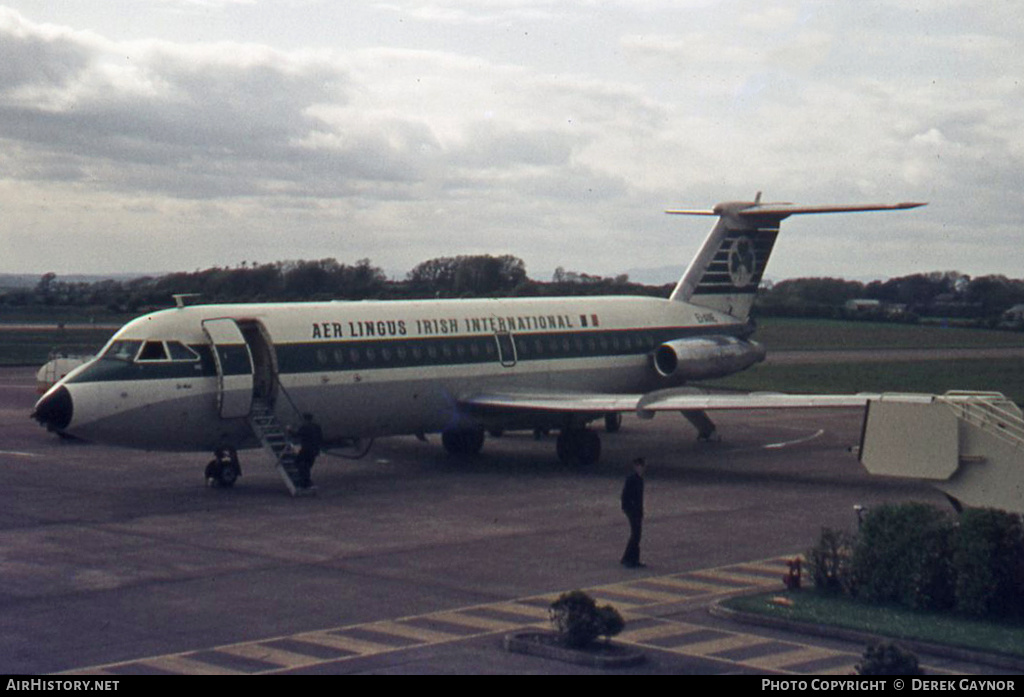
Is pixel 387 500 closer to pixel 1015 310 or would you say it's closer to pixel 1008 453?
pixel 1008 453

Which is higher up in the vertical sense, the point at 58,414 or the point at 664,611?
the point at 58,414

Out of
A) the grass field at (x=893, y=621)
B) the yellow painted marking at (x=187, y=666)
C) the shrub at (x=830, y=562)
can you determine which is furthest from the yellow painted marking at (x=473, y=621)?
the shrub at (x=830, y=562)

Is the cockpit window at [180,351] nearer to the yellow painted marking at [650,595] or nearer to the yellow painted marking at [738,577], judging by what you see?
the yellow painted marking at [650,595]

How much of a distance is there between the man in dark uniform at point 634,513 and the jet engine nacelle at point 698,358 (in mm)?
16761

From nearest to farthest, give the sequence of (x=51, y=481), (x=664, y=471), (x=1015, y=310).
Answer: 1. (x=51, y=481)
2. (x=664, y=471)
3. (x=1015, y=310)

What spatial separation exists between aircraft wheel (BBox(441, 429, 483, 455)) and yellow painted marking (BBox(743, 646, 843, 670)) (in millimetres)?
19973

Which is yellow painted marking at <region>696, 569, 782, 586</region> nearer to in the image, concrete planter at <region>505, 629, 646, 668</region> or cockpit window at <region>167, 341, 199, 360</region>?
concrete planter at <region>505, 629, 646, 668</region>

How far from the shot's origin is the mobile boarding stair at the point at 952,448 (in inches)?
731

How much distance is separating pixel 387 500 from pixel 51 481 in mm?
8463

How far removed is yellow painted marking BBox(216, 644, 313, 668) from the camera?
14867 mm

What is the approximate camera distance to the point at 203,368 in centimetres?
2889

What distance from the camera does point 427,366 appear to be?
108ft

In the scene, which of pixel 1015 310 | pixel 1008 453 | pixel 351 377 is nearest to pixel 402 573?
pixel 1008 453

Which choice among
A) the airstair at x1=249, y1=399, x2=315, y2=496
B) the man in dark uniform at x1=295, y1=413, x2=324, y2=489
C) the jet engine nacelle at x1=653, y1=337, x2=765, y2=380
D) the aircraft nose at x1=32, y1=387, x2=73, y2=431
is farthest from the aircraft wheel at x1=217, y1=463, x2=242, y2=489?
the jet engine nacelle at x1=653, y1=337, x2=765, y2=380
